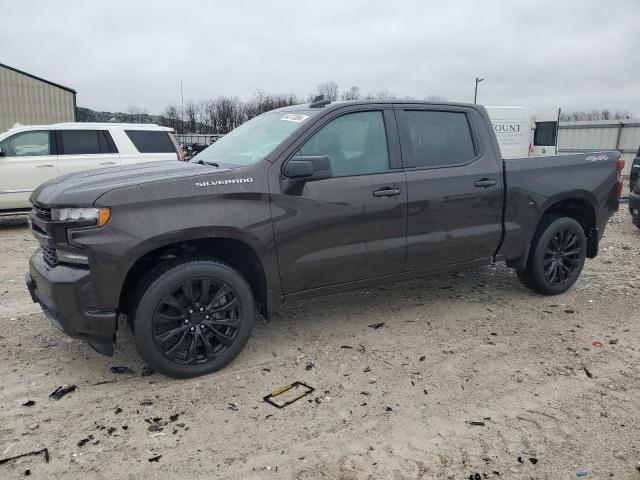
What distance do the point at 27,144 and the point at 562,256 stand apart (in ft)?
29.7

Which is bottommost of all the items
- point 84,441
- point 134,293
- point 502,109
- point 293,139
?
point 84,441

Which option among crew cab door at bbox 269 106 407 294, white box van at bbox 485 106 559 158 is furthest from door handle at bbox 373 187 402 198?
white box van at bbox 485 106 559 158

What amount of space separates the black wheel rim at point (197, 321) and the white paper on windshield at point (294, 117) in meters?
1.42

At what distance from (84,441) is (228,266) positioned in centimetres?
139

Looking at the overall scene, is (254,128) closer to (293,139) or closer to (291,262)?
(293,139)

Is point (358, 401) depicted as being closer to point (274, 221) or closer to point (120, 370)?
point (274, 221)

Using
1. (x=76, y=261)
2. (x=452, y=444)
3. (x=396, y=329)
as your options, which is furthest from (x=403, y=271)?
(x=76, y=261)

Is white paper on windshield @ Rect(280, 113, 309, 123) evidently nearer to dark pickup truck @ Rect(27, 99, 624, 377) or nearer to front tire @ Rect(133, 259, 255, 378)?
dark pickup truck @ Rect(27, 99, 624, 377)

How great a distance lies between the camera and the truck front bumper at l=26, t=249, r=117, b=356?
319 centimetres

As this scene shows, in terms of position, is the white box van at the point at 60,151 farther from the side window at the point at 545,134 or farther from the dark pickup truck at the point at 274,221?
the side window at the point at 545,134

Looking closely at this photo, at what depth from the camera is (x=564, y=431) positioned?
9.70 feet

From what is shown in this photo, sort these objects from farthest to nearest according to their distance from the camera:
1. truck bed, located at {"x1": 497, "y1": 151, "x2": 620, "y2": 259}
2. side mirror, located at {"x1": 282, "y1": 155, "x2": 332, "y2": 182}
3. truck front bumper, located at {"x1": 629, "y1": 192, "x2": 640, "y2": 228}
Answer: truck front bumper, located at {"x1": 629, "y1": 192, "x2": 640, "y2": 228} → truck bed, located at {"x1": 497, "y1": 151, "x2": 620, "y2": 259} → side mirror, located at {"x1": 282, "y1": 155, "x2": 332, "y2": 182}

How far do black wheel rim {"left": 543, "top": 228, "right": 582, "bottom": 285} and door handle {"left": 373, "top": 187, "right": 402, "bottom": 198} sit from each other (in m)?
2.05

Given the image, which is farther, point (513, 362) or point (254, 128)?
point (254, 128)
